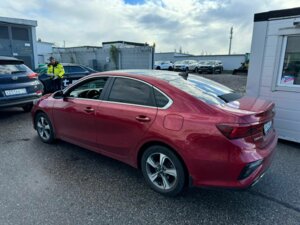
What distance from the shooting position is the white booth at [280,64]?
432 centimetres

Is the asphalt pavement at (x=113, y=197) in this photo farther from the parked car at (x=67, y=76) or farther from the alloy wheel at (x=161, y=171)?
the parked car at (x=67, y=76)

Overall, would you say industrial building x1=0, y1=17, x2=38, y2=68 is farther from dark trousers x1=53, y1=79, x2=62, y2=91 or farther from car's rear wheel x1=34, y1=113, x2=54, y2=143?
car's rear wheel x1=34, y1=113, x2=54, y2=143

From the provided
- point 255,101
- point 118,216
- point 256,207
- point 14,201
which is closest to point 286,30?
point 255,101

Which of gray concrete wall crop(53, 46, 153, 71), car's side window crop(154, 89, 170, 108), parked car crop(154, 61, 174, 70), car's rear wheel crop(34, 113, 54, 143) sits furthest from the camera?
parked car crop(154, 61, 174, 70)

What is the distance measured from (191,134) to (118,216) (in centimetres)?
116

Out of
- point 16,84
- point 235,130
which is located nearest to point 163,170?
point 235,130

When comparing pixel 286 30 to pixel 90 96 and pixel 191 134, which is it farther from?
pixel 90 96

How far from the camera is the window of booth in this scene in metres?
4.35

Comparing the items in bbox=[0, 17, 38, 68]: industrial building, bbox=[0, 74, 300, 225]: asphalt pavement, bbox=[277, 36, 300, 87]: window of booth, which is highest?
bbox=[0, 17, 38, 68]: industrial building

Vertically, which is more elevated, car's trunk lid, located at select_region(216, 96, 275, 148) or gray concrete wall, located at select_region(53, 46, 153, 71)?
gray concrete wall, located at select_region(53, 46, 153, 71)

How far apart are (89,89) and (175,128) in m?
1.79

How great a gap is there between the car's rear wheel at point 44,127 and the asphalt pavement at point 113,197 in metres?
0.55

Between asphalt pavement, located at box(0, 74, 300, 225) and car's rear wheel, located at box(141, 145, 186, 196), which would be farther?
car's rear wheel, located at box(141, 145, 186, 196)

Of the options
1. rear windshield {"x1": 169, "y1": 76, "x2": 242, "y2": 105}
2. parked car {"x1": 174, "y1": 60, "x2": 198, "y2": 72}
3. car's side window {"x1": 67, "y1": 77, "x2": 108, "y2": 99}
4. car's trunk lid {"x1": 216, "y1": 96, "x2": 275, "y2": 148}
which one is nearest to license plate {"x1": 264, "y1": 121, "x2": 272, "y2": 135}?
car's trunk lid {"x1": 216, "y1": 96, "x2": 275, "y2": 148}
